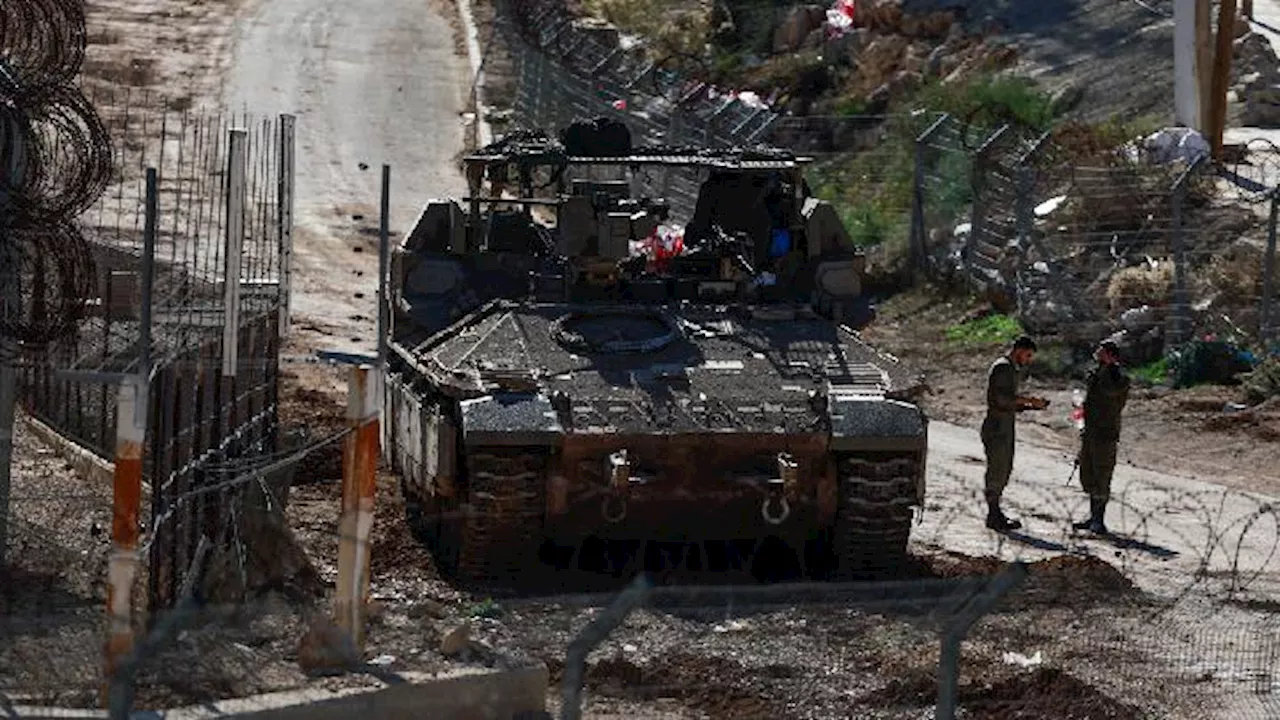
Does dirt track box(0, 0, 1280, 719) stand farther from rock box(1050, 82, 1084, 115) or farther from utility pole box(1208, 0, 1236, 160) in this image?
rock box(1050, 82, 1084, 115)

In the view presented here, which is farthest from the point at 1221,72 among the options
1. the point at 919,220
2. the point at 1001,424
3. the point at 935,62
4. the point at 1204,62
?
the point at 1001,424

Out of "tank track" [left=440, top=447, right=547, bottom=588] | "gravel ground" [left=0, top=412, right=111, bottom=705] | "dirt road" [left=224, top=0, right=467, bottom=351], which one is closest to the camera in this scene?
"gravel ground" [left=0, top=412, right=111, bottom=705]

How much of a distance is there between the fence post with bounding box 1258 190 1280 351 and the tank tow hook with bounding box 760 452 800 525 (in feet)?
32.2

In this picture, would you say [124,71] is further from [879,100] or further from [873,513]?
[873,513]

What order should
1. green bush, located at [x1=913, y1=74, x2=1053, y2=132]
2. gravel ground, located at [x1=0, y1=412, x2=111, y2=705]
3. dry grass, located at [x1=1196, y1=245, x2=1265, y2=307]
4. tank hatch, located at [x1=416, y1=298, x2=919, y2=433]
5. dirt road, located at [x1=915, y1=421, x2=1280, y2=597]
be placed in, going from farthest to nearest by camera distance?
green bush, located at [x1=913, y1=74, x2=1053, y2=132] < dry grass, located at [x1=1196, y1=245, x2=1265, y2=307] < dirt road, located at [x1=915, y1=421, x2=1280, y2=597] < tank hatch, located at [x1=416, y1=298, x2=919, y2=433] < gravel ground, located at [x1=0, y1=412, x2=111, y2=705]

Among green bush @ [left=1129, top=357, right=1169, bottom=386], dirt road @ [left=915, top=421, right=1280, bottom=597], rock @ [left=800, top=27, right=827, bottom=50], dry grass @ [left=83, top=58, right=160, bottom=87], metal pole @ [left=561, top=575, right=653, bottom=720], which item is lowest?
dirt road @ [left=915, top=421, right=1280, bottom=597]

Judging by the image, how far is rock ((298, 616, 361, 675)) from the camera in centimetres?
1165

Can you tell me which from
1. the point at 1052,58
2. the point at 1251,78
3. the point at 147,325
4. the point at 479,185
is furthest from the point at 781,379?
the point at 1052,58

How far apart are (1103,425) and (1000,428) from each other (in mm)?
652

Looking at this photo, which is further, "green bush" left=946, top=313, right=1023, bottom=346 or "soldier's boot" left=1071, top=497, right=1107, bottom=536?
"green bush" left=946, top=313, right=1023, bottom=346

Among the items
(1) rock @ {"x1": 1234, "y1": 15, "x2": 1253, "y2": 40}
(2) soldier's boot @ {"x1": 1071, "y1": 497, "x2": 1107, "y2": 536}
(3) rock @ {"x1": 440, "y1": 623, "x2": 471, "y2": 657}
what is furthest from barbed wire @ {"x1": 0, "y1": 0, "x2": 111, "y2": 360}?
(1) rock @ {"x1": 1234, "y1": 15, "x2": 1253, "y2": 40}

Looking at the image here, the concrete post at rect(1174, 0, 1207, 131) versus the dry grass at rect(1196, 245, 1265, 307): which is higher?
the concrete post at rect(1174, 0, 1207, 131)

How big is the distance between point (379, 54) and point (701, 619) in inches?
1034

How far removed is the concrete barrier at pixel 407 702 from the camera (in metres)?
10.7
